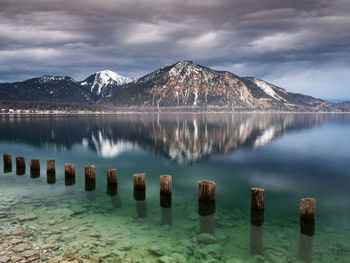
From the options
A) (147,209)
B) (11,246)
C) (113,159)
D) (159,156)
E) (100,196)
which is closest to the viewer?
(11,246)

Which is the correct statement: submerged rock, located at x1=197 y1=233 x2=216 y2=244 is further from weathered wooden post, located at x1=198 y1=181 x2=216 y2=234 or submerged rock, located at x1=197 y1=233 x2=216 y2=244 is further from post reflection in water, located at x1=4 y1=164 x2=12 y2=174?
post reflection in water, located at x1=4 y1=164 x2=12 y2=174

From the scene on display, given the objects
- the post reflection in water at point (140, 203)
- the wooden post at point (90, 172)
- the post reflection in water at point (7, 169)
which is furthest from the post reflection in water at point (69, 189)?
the post reflection in water at point (7, 169)

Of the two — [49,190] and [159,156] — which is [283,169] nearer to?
[159,156]

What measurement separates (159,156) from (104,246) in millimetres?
27569

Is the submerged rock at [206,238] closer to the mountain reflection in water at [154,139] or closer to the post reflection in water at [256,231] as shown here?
the post reflection in water at [256,231]

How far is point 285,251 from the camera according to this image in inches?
472

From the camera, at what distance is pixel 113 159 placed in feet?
120

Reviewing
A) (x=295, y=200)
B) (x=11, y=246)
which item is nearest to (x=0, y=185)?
(x=11, y=246)

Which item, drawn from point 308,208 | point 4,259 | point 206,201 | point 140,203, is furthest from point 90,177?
point 308,208

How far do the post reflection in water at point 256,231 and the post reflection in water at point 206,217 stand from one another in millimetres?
2106

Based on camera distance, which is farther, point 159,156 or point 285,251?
point 159,156

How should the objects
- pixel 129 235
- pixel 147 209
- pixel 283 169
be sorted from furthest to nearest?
pixel 283 169 → pixel 147 209 → pixel 129 235

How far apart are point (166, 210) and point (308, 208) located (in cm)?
838

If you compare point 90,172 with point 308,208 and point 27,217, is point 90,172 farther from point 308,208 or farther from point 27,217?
point 308,208
